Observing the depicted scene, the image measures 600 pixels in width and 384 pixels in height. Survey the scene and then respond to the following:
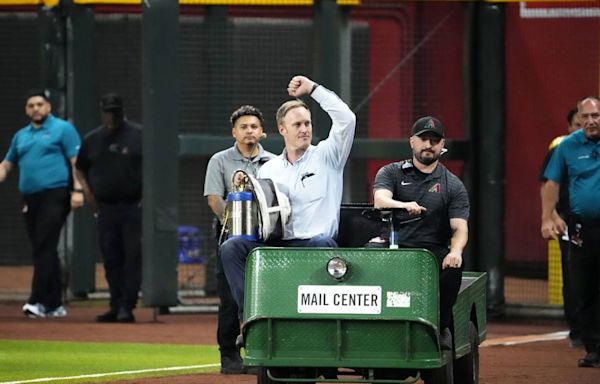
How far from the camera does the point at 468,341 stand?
34.0 ft

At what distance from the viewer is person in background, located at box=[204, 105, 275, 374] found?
38.5ft

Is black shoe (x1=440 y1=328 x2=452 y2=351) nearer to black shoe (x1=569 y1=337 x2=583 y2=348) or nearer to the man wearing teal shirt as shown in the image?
black shoe (x1=569 y1=337 x2=583 y2=348)

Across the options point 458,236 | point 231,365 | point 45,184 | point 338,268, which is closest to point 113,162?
point 45,184

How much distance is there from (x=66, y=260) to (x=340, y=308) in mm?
9372

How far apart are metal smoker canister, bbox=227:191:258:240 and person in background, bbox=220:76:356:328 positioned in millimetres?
79

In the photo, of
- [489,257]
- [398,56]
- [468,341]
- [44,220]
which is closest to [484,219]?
[489,257]

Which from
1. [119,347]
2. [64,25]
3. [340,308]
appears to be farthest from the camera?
[64,25]

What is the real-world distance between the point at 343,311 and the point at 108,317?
7.50 meters

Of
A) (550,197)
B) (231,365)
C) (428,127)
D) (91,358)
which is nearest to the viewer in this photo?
(428,127)

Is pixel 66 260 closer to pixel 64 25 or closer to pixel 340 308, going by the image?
pixel 64 25

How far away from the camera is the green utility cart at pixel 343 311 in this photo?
9180 millimetres

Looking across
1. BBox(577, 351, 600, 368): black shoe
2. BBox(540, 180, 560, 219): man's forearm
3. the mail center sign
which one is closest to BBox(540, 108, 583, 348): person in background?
BBox(540, 180, 560, 219): man's forearm

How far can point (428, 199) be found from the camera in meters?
9.99

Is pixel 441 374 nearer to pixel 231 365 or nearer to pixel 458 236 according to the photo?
pixel 458 236
